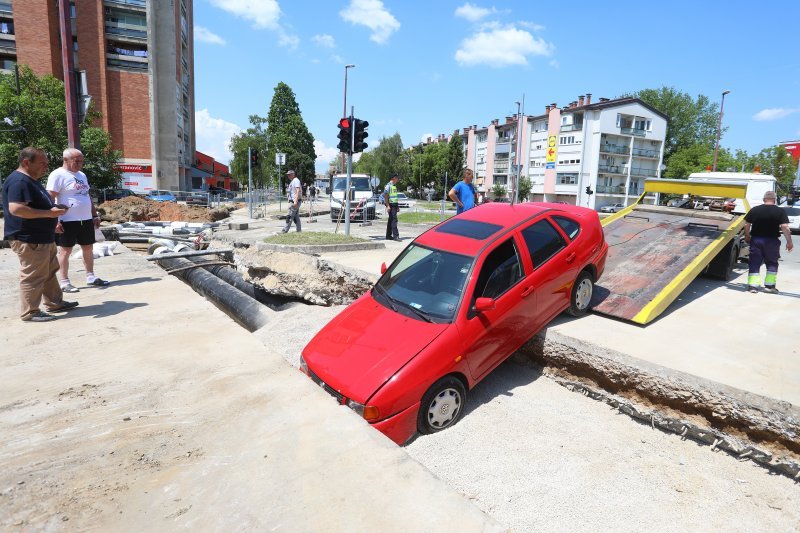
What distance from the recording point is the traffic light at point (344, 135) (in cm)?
1255

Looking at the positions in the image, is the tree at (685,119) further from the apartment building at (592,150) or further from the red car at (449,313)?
the red car at (449,313)

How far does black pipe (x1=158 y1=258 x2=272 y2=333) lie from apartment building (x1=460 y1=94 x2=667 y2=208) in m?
52.2

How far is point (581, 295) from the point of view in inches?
213

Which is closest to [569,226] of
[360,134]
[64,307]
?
[64,307]

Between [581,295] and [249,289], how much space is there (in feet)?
16.7

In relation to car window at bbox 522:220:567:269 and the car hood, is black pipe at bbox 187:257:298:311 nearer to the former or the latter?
the car hood

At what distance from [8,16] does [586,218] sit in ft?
187

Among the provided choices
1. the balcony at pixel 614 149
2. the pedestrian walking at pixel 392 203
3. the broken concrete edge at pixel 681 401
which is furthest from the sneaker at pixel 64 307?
the balcony at pixel 614 149

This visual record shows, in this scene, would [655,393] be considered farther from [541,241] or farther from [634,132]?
[634,132]

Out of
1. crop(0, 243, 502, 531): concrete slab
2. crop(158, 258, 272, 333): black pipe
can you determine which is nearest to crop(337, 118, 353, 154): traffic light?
crop(158, 258, 272, 333): black pipe

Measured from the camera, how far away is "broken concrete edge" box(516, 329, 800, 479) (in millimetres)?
3385

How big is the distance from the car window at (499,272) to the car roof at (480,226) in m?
0.15

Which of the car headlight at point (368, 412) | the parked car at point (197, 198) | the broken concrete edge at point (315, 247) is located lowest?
the car headlight at point (368, 412)

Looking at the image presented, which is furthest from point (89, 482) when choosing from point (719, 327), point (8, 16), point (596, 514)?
point (8, 16)
